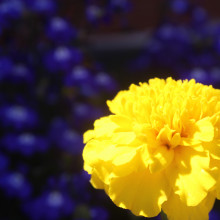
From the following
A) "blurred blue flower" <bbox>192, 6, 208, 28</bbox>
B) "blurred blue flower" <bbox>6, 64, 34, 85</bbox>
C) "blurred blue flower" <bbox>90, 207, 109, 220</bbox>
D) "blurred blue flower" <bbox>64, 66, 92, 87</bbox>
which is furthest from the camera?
"blurred blue flower" <bbox>192, 6, 208, 28</bbox>

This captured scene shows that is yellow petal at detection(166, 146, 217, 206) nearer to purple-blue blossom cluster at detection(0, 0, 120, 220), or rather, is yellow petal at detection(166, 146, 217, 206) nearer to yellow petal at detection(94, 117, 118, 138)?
yellow petal at detection(94, 117, 118, 138)

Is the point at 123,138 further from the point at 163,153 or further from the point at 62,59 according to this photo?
the point at 62,59

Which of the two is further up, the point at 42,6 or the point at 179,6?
the point at 179,6

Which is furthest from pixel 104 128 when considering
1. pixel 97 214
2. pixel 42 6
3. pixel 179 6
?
pixel 179 6

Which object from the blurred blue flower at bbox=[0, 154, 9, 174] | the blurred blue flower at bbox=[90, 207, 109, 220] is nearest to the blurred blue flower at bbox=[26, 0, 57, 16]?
the blurred blue flower at bbox=[0, 154, 9, 174]

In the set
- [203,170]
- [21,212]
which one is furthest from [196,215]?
[21,212]

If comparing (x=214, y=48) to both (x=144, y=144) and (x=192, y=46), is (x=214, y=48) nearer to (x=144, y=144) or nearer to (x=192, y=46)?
(x=192, y=46)

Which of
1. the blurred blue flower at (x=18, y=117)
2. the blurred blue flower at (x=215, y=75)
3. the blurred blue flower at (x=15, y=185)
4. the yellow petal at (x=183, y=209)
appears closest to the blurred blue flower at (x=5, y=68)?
the blurred blue flower at (x=18, y=117)
